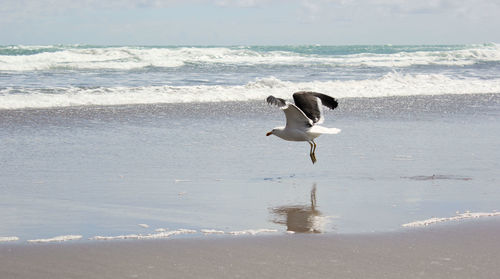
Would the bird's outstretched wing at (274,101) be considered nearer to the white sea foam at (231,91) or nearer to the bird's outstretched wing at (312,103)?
the bird's outstretched wing at (312,103)

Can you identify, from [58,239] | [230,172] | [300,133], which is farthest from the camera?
[300,133]

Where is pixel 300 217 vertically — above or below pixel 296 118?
below

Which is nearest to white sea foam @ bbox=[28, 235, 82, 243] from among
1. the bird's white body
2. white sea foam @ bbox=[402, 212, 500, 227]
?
white sea foam @ bbox=[402, 212, 500, 227]

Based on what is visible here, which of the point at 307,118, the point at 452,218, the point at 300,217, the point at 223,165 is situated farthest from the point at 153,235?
the point at 307,118

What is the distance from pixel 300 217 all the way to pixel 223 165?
2.61m

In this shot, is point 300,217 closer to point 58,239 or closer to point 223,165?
point 58,239

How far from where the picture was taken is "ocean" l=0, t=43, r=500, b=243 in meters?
5.82

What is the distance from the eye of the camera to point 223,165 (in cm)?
841

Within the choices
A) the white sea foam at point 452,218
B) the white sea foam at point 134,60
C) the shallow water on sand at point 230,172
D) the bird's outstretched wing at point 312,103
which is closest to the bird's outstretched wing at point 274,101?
the shallow water on sand at point 230,172

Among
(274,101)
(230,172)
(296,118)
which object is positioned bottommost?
(230,172)

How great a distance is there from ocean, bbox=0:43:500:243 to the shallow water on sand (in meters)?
0.02

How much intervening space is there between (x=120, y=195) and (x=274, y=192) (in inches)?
57.8

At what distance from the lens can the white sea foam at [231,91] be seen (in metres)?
15.3

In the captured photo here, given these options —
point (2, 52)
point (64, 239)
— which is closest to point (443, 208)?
point (64, 239)
